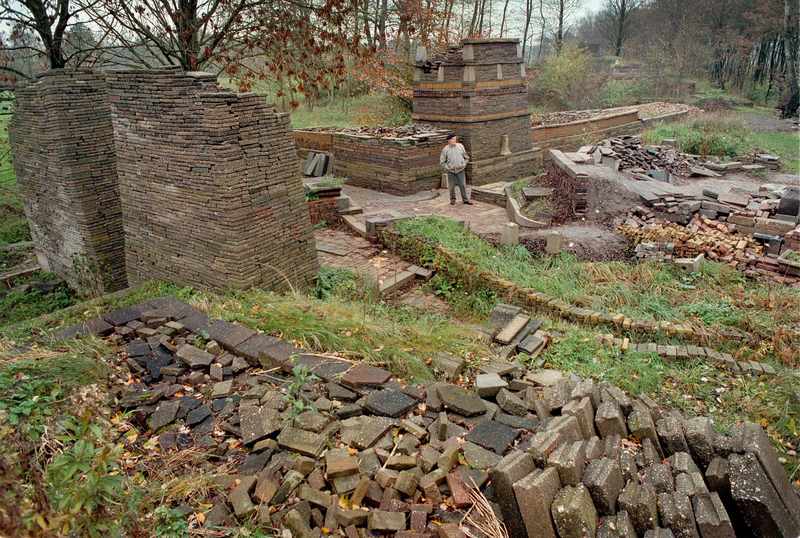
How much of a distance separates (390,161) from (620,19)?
36.0 m

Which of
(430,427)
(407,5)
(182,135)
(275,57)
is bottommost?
(430,427)

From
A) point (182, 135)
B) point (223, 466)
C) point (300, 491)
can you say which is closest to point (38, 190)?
point (182, 135)

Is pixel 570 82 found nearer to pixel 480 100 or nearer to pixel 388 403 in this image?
pixel 480 100

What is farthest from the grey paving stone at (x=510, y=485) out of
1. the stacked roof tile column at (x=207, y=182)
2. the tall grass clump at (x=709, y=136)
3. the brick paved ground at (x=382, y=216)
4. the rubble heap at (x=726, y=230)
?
the tall grass clump at (x=709, y=136)

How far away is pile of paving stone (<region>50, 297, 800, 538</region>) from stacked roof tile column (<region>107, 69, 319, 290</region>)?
6.36 ft

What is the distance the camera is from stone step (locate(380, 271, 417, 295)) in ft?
26.5

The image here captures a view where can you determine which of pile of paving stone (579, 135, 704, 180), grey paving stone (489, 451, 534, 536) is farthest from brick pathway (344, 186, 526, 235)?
grey paving stone (489, 451, 534, 536)

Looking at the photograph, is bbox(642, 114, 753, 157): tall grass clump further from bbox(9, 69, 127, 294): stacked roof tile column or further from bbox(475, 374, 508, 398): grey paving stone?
bbox(9, 69, 127, 294): stacked roof tile column

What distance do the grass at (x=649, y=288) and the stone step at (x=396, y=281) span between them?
0.88m

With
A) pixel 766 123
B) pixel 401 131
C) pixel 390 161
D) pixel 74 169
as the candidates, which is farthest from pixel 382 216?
pixel 766 123

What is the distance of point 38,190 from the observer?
919cm

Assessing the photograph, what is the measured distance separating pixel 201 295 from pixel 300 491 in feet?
13.9

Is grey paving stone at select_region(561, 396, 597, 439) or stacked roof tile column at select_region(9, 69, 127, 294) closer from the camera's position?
grey paving stone at select_region(561, 396, 597, 439)

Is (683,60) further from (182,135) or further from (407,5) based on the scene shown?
(182,135)
